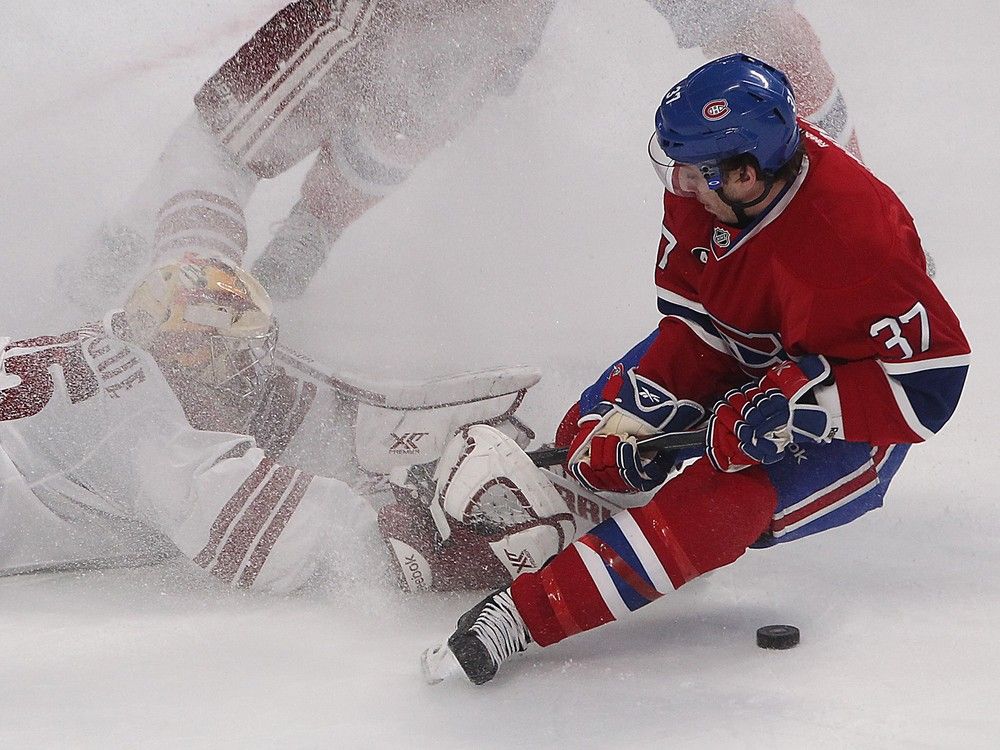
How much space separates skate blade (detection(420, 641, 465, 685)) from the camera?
69.9 inches

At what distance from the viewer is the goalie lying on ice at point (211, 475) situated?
2105 mm

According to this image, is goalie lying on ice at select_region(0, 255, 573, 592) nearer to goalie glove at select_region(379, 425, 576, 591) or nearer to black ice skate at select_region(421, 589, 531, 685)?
goalie glove at select_region(379, 425, 576, 591)

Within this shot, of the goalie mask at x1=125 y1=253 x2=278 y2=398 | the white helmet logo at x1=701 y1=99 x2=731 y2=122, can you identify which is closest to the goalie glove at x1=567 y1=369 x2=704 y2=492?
the white helmet logo at x1=701 y1=99 x2=731 y2=122

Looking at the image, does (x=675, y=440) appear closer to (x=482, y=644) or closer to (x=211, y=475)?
(x=482, y=644)

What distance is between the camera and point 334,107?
307 cm

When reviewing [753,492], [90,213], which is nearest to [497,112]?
[90,213]

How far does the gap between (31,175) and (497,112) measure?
4.88 ft

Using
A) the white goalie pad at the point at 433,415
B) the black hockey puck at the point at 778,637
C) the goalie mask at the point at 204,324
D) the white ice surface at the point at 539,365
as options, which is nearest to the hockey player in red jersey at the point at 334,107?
the white ice surface at the point at 539,365

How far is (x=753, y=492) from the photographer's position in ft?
6.01

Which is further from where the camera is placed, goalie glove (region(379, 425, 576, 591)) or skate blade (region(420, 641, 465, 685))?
goalie glove (region(379, 425, 576, 591))

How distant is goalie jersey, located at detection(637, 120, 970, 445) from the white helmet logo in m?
0.15

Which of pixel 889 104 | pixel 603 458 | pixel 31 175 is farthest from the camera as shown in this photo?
pixel 889 104

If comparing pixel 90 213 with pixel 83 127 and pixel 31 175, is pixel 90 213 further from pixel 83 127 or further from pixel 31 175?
pixel 83 127

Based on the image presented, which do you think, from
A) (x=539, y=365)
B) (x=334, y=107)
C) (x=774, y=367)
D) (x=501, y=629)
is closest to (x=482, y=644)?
(x=501, y=629)
